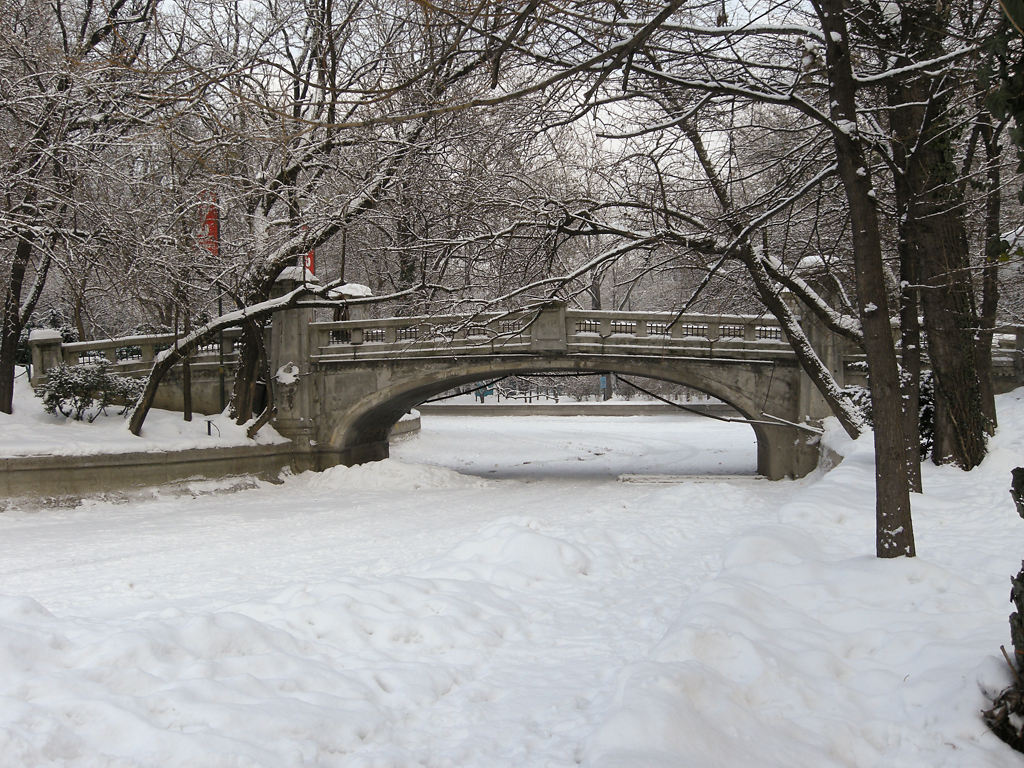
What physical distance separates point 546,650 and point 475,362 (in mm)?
14000

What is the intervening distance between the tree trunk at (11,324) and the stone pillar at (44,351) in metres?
2.06

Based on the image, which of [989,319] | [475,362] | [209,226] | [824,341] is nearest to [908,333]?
[989,319]

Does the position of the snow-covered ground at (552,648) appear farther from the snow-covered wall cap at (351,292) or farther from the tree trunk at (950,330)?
the snow-covered wall cap at (351,292)

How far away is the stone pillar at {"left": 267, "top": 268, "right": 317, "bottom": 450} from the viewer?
19672 millimetres

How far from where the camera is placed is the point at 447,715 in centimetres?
429

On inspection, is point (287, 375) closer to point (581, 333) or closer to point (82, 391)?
point (82, 391)

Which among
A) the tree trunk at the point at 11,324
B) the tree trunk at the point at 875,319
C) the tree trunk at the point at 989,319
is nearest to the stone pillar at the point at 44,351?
the tree trunk at the point at 11,324

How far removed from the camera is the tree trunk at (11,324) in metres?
13.8

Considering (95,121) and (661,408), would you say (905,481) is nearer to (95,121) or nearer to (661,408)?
(95,121)

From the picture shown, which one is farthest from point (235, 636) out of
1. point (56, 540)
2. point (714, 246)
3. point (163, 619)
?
point (56, 540)

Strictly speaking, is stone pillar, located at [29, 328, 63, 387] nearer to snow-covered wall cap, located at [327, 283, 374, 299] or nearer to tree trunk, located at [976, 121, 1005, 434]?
snow-covered wall cap, located at [327, 283, 374, 299]

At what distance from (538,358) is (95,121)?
9.77 meters

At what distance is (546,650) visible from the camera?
553cm

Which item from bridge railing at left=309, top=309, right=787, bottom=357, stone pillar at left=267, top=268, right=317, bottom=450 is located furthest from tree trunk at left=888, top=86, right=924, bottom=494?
stone pillar at left=267, top=268, right=317, bottom=450
